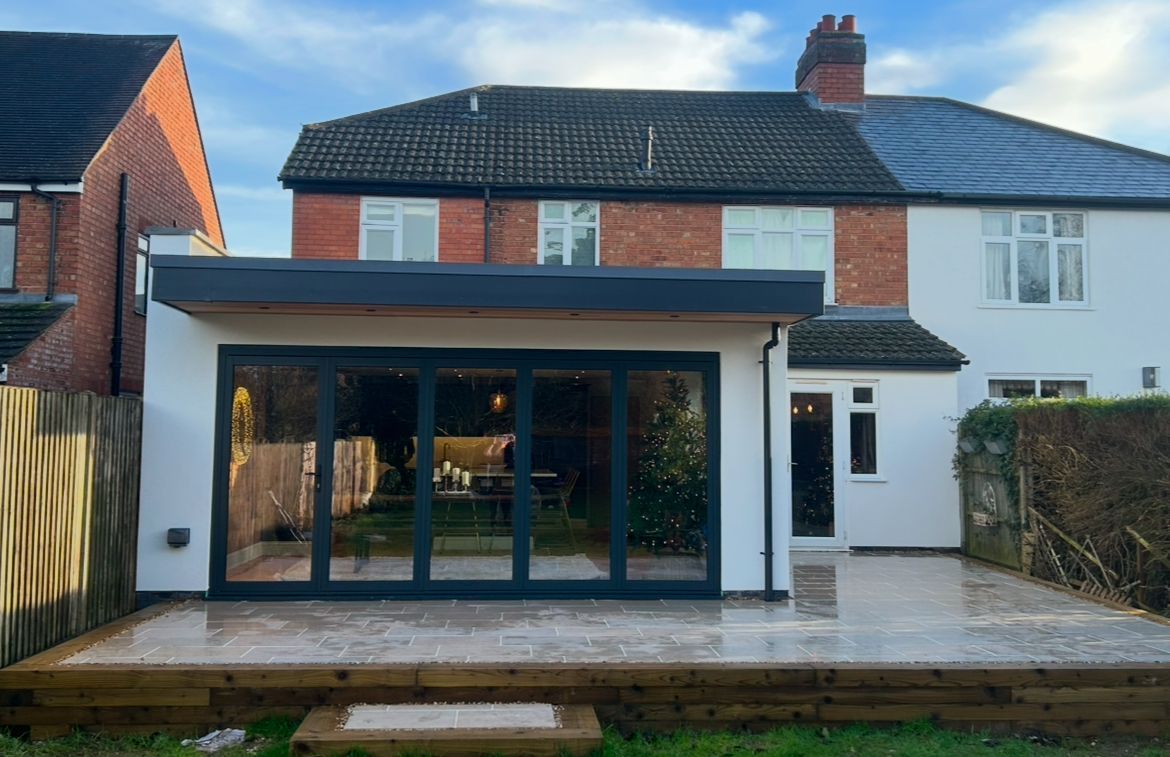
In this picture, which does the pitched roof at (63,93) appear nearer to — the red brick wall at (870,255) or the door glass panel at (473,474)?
the door glass panel at (473,474)

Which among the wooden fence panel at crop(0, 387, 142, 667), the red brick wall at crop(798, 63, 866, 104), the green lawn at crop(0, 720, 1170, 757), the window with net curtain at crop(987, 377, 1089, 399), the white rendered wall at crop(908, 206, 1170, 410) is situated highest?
the red brick wall at crop(798, 63, 866, 104)

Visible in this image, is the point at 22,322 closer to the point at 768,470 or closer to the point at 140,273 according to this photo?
the point at 140,273

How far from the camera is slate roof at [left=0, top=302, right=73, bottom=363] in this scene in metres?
10.7

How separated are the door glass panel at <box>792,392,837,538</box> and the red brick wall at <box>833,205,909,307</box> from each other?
2041 millimetres

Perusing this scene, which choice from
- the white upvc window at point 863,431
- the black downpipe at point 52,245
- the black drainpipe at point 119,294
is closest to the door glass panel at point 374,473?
the white upvc window at point 863,431

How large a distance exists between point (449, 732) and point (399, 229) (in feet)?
29.4

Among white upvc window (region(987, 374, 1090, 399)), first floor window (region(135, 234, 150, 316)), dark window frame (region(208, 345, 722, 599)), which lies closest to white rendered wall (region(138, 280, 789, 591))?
dark window frame (region(208, 345, 722, 599))

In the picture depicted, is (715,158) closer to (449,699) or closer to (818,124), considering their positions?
(818,124)

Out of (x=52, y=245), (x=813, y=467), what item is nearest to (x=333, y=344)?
(x=52, y=245)

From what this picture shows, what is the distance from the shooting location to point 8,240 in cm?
1196

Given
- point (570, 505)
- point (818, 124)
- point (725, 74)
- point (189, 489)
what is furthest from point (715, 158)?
point (189, 489)

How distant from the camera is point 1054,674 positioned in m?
5.59

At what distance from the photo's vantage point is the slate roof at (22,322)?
35.2 feet

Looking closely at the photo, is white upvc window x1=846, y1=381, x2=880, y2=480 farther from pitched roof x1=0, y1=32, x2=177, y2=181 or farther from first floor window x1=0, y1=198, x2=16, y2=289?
first floor window x1=0, y1=198, x2=16, y2=289
